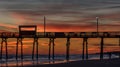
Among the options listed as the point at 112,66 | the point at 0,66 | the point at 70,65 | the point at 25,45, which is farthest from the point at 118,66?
the point at 25,45

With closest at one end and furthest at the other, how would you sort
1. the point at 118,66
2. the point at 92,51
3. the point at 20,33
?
1. the point at 118,66
2. the point at 20,33
3. the point at 92,51

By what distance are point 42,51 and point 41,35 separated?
1898cm

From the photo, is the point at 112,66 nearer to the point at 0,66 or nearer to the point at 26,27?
the point at 0,66

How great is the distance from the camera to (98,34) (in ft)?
222

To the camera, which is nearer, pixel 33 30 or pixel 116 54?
pixel 33 30

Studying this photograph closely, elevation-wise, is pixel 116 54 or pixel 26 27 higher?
pixel 26 27

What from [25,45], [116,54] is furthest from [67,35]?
[25,45]

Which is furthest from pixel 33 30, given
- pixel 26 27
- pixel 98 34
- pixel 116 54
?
pixel 116 54

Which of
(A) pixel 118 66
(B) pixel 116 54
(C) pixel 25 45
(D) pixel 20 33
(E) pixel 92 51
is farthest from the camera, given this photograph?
(C) pixel 25 45

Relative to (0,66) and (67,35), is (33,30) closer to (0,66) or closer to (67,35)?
(67,35)

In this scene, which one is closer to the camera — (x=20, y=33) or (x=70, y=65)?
(x=70, y=65)

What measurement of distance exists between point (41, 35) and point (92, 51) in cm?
2009

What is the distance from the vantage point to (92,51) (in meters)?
85.4

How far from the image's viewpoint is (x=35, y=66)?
4912 cm
